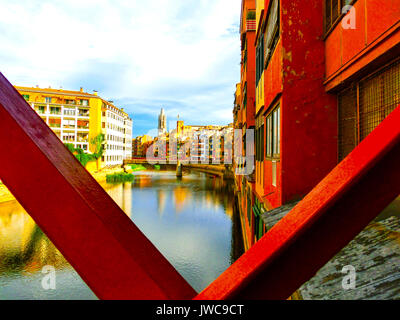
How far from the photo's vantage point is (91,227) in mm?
549

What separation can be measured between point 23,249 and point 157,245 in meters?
9.40

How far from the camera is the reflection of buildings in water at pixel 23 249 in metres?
14.7

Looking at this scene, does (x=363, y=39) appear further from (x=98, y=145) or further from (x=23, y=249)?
(x=98, y=145)

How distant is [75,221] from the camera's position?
553 mm

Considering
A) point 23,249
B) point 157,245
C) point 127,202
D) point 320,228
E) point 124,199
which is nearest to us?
point 320,228

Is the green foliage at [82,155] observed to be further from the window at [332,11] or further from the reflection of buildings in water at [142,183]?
the window at [332,11]

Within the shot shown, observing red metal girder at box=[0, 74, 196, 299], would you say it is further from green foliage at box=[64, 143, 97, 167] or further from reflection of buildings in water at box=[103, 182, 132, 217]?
green foliage at box=[64, 143, 97, 167]

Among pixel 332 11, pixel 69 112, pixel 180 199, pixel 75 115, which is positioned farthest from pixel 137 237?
pixel 69 112

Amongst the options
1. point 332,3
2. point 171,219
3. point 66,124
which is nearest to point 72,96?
point 66,124

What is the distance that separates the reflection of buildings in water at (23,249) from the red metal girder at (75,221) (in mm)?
17667

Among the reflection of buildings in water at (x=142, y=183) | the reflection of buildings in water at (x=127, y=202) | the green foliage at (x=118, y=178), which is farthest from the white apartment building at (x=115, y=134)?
the reflection of buildings in water at (x=127, y=202)

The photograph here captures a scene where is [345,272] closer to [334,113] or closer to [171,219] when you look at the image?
[334,113]

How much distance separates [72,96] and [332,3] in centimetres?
6332

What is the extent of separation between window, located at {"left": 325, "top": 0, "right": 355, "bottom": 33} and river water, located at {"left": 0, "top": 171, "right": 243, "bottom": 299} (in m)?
7.49
